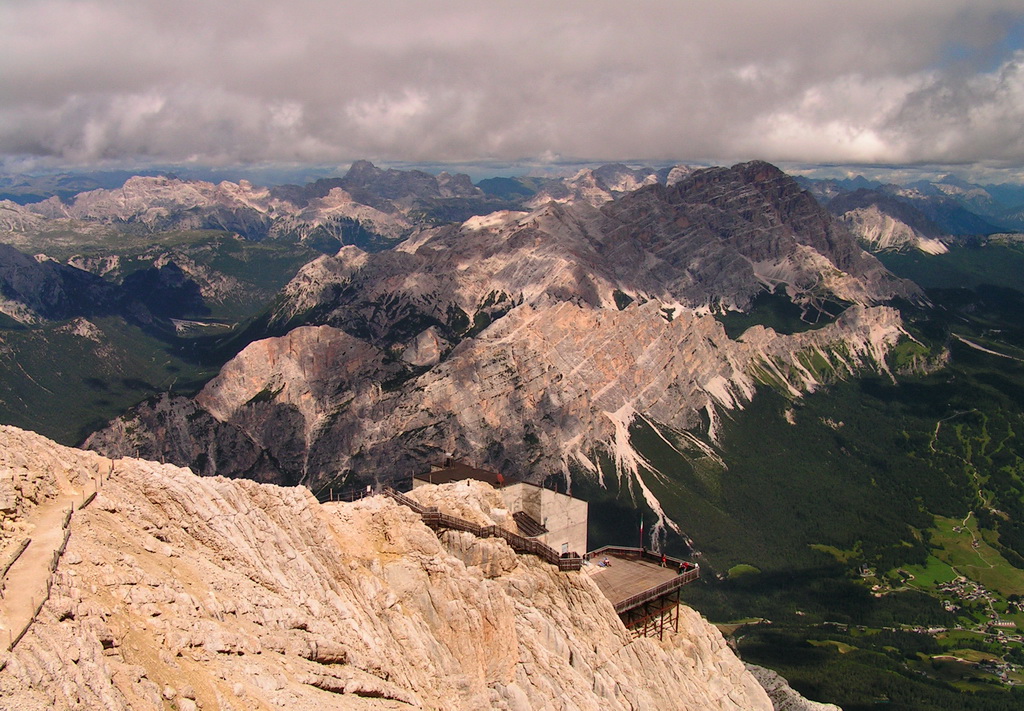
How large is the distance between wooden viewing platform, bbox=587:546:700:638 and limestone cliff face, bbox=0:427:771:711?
9.38 feet

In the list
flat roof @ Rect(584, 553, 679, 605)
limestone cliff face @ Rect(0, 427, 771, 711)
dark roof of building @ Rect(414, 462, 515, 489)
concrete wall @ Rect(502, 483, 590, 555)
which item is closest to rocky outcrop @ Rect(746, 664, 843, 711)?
flat roof @ Rect(584, 553, 679, 605)

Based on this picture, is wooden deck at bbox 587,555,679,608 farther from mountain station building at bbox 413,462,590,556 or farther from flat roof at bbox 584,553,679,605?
mountain station building at bbox 413,462,590,556

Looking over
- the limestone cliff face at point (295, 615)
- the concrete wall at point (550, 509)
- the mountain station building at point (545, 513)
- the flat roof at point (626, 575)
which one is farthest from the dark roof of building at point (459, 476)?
the limestone cliff face at point (295, 615)

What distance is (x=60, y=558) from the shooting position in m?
44.4

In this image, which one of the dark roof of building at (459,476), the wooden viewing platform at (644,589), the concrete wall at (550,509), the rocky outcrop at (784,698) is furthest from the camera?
the rocky outcrop at (784,698)

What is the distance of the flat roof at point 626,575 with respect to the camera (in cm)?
9479

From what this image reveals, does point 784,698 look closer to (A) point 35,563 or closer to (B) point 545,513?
(B) point 545,513

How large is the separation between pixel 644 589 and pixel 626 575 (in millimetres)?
5950

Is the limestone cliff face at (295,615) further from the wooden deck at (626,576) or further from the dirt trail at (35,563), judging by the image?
the wooden deck at (626,576)

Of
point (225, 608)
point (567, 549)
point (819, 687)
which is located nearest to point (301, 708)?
point (225, 608)

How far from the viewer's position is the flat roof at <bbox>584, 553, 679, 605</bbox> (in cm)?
9479

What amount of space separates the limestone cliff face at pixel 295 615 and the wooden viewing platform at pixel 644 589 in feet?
9.38

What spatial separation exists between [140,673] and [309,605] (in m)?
17.1

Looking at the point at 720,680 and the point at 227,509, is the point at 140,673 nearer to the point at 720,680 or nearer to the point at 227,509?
the point at 227,509
